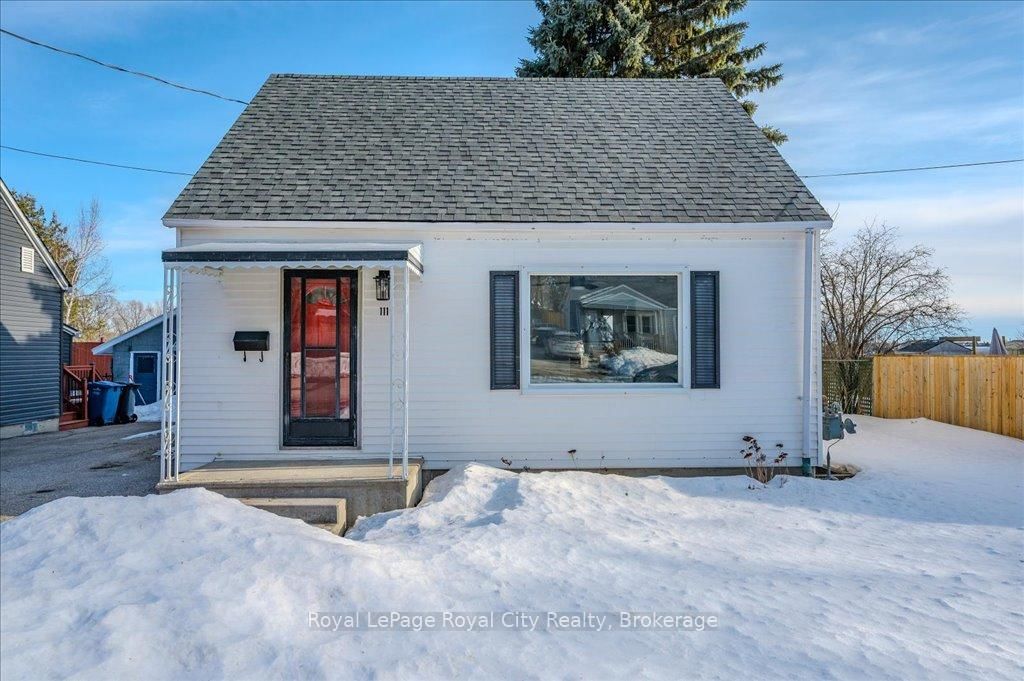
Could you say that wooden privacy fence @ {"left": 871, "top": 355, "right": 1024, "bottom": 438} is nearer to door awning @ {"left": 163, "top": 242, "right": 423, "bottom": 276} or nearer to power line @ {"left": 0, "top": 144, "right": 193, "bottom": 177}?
door awning @ {"left": 163, "top": 242, "right": 423, "bottom": 276}

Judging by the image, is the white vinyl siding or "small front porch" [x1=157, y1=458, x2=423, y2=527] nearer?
"small front porch" [x1=157, y1=458, x2=423, y2=527]

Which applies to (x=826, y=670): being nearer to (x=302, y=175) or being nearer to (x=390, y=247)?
(x=390, y=247)

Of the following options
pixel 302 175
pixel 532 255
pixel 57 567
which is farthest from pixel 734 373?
pixel 57 567

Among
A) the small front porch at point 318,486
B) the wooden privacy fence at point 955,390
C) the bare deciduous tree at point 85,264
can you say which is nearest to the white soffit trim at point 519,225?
the small front porch at point 318,486

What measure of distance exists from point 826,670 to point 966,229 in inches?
614

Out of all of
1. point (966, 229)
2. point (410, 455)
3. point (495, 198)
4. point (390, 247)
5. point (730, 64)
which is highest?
point (730, 64)

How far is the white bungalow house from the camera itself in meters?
6.30

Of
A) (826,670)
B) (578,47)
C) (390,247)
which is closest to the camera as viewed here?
(826,670)

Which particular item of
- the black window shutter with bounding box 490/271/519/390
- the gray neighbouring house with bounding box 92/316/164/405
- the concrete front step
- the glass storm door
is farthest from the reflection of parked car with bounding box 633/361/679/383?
the gray neighbouring house with bounding box 92/316/164/405

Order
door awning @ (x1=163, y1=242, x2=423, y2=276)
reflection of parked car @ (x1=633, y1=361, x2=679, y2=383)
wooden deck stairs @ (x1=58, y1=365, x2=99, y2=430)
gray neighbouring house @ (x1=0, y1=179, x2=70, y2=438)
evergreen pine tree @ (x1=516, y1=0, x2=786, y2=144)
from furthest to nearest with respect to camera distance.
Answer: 1. evergreen pine tree @ (x1=516, y1=0, x2=786, y2=144)
2. wooden deck stairs @ (x1=58, y1=365, x2=99, y2=430)
3. gray neighbouring house @ (x1=0, y1=179, x2=70, y2=438)
4. reflection of parked car @ (x1=633, y1=361, x2=679, y2=383)
5. door awning @ (x1=163, y1=242, x2=423, y2=276)

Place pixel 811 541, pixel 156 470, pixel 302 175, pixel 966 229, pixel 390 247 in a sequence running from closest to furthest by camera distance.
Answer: pixel 811 541
pixel 390 247
pixel 302 175
pixel 156 470
pixel 966 229

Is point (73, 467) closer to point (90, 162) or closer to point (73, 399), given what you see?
point (73, 399)

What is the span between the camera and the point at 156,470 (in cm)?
782

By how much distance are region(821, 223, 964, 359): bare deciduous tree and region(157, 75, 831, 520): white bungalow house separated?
10.6 metres
